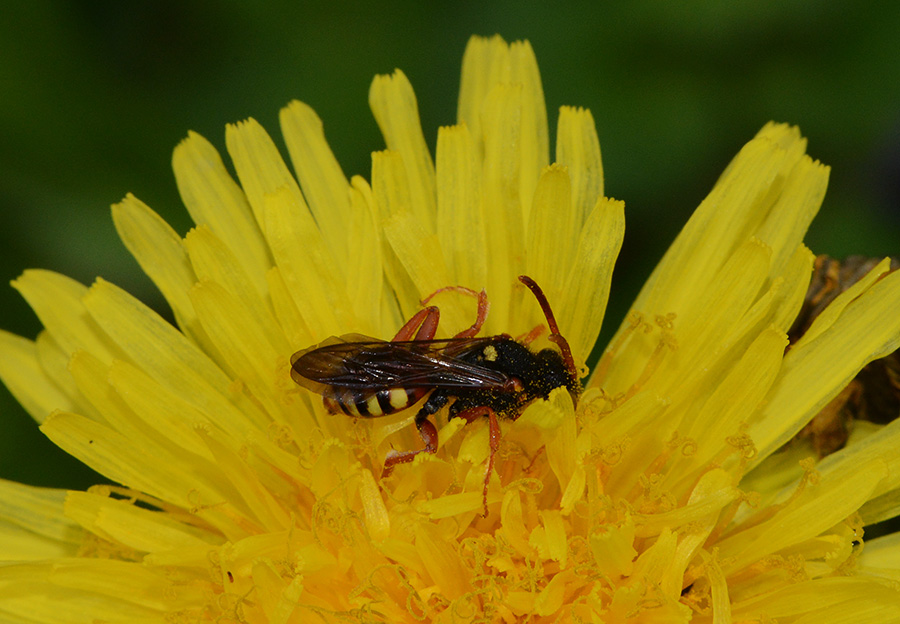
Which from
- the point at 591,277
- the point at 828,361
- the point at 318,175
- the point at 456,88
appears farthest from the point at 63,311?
the point at 828,361

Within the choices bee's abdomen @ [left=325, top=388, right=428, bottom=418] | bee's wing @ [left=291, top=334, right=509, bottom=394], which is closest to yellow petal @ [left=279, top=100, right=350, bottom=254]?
bee's wing @ [left=291, top=334, right=509, bottom=394]

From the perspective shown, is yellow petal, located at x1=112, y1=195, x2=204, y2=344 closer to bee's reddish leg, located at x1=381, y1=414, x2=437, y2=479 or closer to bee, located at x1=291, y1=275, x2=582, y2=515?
bee, located at x1=291, y1=275, x2=582, y2=515

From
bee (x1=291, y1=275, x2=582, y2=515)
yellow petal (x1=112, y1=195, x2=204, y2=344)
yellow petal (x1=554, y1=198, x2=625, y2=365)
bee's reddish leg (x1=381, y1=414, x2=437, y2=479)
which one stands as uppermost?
yellow petal (x1=112, y1=195, x2=204, y2=344)

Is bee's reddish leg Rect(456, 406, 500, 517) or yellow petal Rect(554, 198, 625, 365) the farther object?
yellow petal Rect(554, 198, 625, 365)

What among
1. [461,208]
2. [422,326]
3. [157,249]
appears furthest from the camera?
[157,249]

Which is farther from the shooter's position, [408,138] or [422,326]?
[408,138]

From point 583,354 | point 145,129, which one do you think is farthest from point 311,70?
point 583,354

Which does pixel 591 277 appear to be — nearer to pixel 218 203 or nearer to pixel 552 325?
pixel 552 325

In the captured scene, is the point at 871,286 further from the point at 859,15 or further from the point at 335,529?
the point at 859,15

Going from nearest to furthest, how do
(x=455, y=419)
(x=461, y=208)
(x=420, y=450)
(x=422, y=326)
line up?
1. (x=455, y=419)
2. (x=420, y=450)
3. (x=422, y=326)
4. (x=461, y=208)
